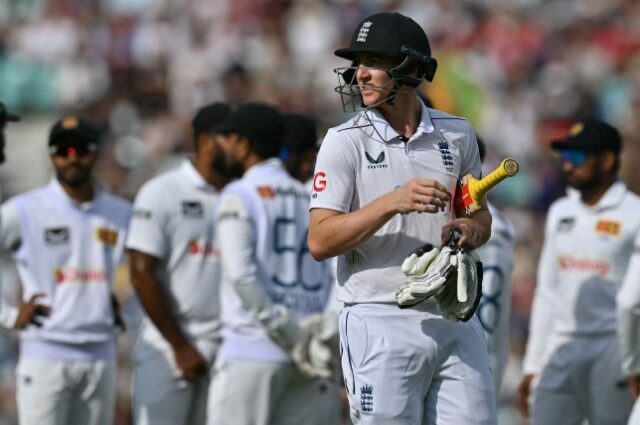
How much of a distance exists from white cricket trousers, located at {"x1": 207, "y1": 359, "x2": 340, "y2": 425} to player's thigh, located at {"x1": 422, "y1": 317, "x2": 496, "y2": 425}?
8.14ft

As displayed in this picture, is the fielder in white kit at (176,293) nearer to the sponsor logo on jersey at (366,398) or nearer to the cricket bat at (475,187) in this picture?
the sponsor logo on jersey at (366,398)

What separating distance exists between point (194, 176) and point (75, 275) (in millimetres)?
969

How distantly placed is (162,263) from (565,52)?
1057 cm

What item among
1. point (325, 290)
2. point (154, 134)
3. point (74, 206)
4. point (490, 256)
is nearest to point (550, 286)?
point (490, 256)

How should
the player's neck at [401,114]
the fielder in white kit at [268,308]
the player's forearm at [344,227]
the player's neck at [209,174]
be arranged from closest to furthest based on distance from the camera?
the player's forearm at [344,227]
the player's neck at [401,114]
the fielder in white kit at [268,308]
the player's neck at [209,174]

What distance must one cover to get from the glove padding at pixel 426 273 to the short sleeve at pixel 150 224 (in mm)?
3126

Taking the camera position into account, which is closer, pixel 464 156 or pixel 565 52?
pixel 464 156

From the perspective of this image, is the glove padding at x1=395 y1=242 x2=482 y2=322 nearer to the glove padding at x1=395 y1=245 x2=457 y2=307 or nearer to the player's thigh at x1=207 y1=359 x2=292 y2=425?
the glove padding at x1=395 y1=245 x2=457 y2=307

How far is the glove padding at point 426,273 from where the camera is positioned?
5105 mm

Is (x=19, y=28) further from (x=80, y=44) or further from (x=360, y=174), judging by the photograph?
(x=360, y=174)

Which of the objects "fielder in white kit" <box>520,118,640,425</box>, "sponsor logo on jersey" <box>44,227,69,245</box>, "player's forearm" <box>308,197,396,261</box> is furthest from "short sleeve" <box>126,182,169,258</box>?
"player's forearm" <box>308,197,396,261</box>

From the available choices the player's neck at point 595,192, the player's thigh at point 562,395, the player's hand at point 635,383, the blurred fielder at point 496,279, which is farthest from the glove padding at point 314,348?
the player's neck at point 595,192

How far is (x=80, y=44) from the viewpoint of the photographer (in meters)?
17.0

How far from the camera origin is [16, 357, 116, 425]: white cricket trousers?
25.8 ft
